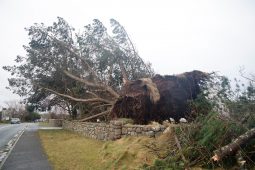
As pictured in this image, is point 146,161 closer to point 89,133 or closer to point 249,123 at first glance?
point 249,123

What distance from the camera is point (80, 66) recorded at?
23.5m

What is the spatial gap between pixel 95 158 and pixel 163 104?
432 centimetres

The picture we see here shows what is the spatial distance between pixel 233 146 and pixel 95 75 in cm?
1422

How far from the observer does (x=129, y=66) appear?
2034cm

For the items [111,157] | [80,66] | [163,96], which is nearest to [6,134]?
[80,66]

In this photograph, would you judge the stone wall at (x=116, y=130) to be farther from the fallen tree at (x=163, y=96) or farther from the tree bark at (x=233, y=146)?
the tree bark at (x=233, y=146)

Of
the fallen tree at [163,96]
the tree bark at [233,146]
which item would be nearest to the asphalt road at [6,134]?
the fallen tree at [163,96]

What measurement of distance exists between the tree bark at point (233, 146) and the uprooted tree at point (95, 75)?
6.59 meters

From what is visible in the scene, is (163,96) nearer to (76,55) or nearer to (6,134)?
(76,55)

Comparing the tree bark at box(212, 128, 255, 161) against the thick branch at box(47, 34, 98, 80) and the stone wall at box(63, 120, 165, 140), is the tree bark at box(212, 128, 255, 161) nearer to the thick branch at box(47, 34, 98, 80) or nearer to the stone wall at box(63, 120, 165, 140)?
the stone wall at box(63, 120, 165, 140)

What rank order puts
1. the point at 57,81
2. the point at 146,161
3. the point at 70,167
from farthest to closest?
the point at 57,81 → the point at 70,167 → the point at 146,161

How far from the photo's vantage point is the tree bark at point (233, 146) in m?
7.61

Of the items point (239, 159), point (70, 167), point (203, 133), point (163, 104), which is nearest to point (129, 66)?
point (163, 104)

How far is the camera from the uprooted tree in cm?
1458
